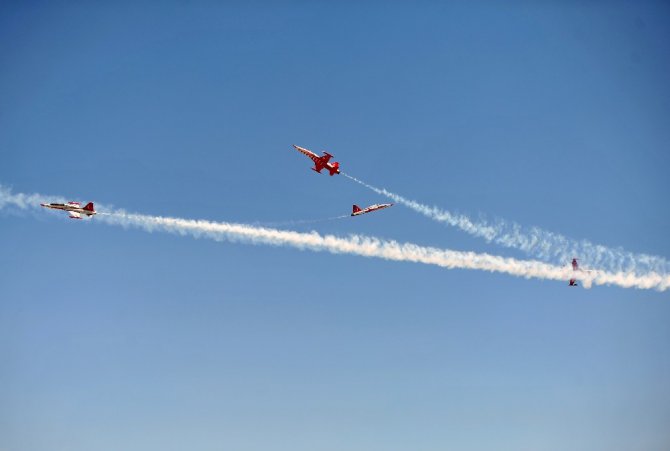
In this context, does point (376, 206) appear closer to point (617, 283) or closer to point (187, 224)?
point (187, 224)

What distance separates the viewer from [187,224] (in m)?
156

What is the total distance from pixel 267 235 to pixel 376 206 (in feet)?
75.1

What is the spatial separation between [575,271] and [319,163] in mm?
59683

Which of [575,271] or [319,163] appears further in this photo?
[575,271]

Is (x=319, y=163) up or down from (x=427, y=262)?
up

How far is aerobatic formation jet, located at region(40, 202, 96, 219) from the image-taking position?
156625 millimetres

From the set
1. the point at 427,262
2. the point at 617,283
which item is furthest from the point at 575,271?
the point at 427,262

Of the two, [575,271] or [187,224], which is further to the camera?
[575,271]

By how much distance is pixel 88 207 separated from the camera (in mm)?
158000

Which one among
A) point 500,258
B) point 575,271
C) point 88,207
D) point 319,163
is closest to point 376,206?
point 319,163

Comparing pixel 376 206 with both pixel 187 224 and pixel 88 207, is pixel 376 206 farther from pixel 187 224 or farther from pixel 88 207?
pixel 88 207

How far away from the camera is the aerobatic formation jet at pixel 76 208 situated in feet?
514

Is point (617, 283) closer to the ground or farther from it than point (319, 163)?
closer to the ground

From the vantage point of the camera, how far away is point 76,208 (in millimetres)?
157500
